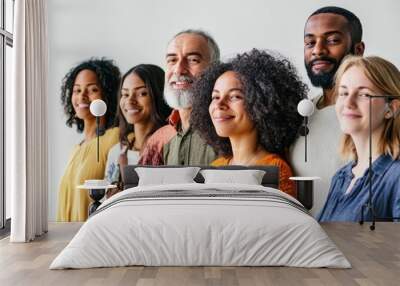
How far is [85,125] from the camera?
8.59 m

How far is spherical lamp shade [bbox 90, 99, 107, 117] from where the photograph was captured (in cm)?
825

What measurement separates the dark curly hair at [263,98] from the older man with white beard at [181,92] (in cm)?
14

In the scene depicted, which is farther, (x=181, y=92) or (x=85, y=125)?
(x=85, y=125)

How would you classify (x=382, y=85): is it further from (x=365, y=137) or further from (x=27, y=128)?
(x=27, y=128)

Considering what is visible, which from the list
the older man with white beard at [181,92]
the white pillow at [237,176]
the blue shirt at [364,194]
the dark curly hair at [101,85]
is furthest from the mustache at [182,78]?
the blue shirt at [364,194]

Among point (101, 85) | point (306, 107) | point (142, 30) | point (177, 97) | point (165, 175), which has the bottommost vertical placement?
point (165, 175)

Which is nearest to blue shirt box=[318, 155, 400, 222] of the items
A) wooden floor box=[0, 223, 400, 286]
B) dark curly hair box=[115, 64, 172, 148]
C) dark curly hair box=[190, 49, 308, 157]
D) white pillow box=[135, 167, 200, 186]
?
dark curly hair box=[190, 49, 308, 157]

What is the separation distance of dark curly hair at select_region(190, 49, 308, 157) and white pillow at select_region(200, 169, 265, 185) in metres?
0.63

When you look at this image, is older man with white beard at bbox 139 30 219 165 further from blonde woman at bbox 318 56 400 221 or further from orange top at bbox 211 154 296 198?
blonde woman at bbox 318 56 400 221

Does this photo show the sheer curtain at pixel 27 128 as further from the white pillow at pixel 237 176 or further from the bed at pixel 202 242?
the white pillow at pixel 237 176

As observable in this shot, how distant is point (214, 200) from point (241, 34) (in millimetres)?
3459

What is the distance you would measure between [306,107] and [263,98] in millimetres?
584

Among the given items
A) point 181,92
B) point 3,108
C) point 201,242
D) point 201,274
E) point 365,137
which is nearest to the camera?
point 201,274

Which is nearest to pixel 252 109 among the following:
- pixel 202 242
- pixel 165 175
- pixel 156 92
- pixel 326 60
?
pixel 326 60
